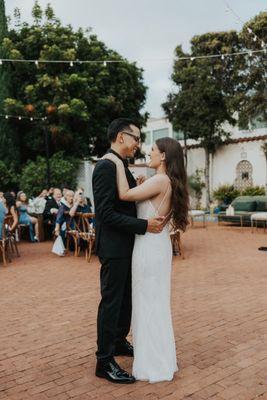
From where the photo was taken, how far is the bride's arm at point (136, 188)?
309 centimetres

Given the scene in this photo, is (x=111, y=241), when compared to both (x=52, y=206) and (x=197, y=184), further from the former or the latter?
(x=197, y=184)

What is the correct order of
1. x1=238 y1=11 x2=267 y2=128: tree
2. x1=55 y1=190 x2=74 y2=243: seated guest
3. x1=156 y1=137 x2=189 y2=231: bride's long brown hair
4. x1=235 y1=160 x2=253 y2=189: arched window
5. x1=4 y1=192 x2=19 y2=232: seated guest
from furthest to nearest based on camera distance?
x1=235 y1=160 x2=253 y2=189: arched window → x1=238 y1=11 x2=267 y2=128: tree → x1=55 y1=190 x2=74 y2=243: seated guest → x1=4 y1=192 x2=19 y2=232: seated guest → x1=156 y1=137 x2=189 y2=231: bride's long brown hair

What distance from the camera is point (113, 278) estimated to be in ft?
10.4

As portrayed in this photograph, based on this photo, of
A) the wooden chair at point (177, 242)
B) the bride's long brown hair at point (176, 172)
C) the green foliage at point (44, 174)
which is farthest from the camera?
the green foliage at point (44, 174)

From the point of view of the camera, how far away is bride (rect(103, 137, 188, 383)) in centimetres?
315

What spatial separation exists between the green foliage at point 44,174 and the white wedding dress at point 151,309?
14.8 metres

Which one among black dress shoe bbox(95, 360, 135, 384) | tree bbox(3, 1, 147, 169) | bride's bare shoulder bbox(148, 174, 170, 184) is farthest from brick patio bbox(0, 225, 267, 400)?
tree bbox(3, 1, 147, 169)

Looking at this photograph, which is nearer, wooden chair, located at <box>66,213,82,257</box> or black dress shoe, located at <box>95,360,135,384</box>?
black dress shoe, located at <box>95,360,135,384</box>

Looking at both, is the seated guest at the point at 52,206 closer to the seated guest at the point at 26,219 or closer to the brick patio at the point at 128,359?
the seated guest at the point at 26,219

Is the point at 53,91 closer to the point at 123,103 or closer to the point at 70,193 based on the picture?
the point at 123,103

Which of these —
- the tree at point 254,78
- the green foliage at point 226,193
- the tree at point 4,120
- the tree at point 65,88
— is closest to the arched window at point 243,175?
the green foliage at point 226,193

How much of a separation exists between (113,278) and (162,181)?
0.80 m

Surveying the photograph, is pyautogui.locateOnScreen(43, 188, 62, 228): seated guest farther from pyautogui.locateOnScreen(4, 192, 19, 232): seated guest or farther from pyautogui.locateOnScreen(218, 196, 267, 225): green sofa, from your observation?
pyautogui.locateOnScreen(218, 196, 267, 225): green sofa

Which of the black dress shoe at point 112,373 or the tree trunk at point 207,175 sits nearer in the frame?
the black dress shoe at point 112,373
